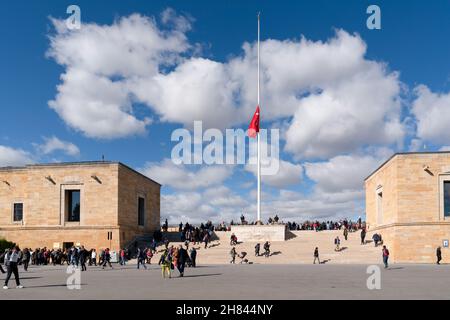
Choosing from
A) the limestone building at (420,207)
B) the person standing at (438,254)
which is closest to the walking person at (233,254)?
the limestone building at (420,207)

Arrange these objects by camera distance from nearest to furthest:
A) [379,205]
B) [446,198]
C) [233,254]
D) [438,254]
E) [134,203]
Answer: [438,254], [233,254], [446,198], [379,205], [134,203]

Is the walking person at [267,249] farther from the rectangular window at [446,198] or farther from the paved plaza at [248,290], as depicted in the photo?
the paved plaza at [248,290]

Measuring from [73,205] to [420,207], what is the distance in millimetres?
27485

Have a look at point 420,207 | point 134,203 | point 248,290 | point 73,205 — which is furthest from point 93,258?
point 420,207

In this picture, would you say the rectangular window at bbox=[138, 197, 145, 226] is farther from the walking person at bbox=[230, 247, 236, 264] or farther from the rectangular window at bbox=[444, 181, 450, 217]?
the rectangular window at bbox=[444, 181, 450, 217]

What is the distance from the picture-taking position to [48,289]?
1762 centimetres

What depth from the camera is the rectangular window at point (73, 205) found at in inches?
1635

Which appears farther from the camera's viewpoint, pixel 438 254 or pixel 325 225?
pixel 325 225

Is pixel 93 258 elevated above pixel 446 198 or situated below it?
below

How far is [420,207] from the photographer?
118 ft

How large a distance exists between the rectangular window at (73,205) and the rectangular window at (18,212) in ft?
14.9

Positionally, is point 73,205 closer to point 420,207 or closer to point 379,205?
point 379,205
